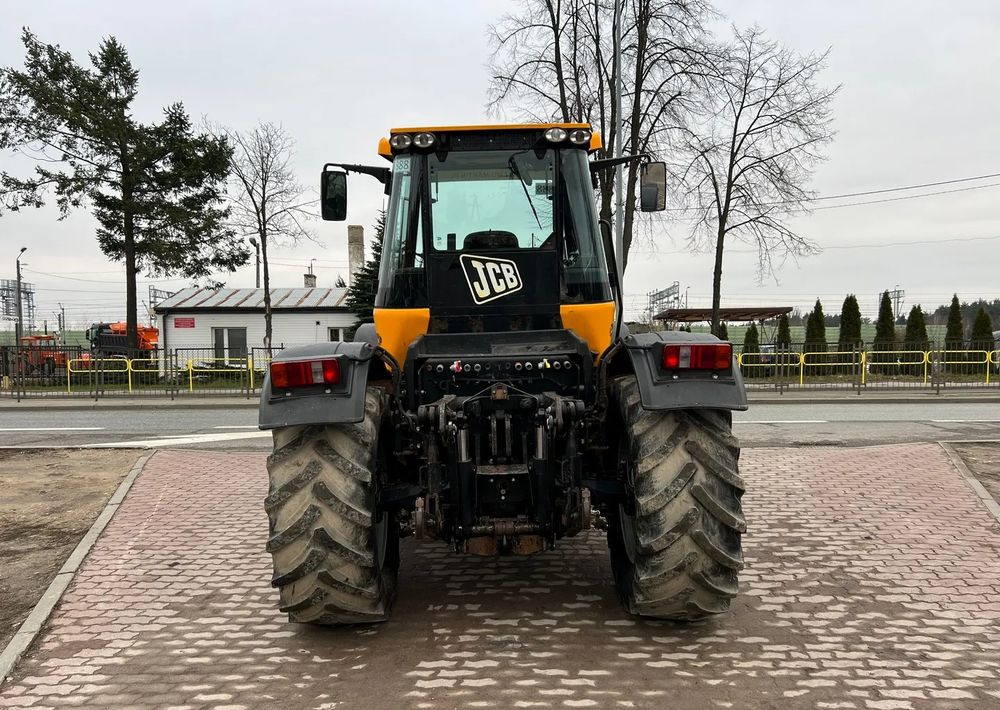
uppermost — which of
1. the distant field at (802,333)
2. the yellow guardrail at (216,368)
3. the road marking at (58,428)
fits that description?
the distant field at (802,333)

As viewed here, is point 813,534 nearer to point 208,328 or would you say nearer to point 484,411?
point 484,411

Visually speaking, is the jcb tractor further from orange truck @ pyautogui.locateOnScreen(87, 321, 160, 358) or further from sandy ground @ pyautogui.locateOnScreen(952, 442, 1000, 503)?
orange truck @ pyautogui.locateOnScreen(87, 321, 160, 358)

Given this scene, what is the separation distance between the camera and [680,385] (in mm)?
3879

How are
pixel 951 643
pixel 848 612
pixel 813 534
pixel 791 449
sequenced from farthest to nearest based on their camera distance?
pixel 791 449 → pixel 813 534 → pixel 848 612 → pixel 951 643

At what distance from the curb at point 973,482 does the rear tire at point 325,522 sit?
208 inches

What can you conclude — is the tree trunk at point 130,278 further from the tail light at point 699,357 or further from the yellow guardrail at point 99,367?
the tail light at point 699,357

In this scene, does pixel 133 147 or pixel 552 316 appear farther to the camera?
pixel 133 147

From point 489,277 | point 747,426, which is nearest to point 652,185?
point 489,277

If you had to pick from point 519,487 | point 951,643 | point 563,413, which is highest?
point 563,413

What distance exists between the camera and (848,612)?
14.1 feet

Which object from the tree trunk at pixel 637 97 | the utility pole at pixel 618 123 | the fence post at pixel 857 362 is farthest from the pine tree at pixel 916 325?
the utility pole at pixel 618 123

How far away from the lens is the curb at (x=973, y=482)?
650cm

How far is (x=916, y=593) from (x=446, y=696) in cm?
304

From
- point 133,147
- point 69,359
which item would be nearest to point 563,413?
point 69,359
